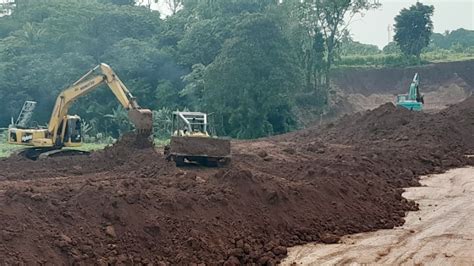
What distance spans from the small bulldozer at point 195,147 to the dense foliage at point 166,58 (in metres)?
13.1

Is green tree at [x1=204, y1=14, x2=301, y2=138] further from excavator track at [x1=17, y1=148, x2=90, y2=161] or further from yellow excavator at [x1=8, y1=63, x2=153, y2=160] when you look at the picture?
excavator track at [x1=17, y1=148, x2=90, y2=161]

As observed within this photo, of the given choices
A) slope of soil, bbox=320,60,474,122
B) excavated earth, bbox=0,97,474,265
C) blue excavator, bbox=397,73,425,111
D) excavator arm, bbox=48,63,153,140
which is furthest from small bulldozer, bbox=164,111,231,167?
slope of soil, bbox=320,60,474,122

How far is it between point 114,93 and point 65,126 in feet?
6.89

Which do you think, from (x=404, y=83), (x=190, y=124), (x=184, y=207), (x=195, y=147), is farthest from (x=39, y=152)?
(x=404, y=83)

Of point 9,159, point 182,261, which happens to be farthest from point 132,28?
point 182,261

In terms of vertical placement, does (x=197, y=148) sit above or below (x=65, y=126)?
below

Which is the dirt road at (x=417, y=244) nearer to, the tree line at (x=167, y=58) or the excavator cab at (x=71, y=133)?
the excavator cab at (x=71, y=133)

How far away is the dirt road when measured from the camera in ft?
35.8

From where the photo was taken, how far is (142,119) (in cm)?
1853

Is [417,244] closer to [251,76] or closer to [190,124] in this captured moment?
[190,124]

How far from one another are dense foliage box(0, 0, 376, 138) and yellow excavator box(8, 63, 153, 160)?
11.1m

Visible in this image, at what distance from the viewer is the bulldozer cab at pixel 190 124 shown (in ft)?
56.6

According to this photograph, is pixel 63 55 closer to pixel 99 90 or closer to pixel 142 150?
pixel 99 90

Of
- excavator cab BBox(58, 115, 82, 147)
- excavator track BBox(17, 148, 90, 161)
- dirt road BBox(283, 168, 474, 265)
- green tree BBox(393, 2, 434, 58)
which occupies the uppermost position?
green tree BBox(393, 2, 434, 58)
